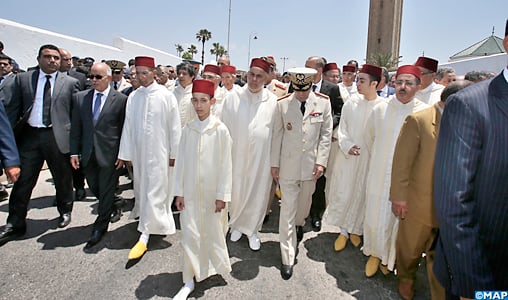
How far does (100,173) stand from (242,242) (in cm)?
183

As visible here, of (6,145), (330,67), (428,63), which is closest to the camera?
(6,145)

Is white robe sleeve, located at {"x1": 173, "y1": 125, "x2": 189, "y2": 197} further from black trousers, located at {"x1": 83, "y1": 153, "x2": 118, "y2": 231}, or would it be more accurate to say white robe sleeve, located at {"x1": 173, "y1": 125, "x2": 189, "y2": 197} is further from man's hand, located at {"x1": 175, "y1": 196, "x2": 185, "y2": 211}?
black trousers, located at {"x1": 83, "y1": 153, "x2": 118, "y2": 231}

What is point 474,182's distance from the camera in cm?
133

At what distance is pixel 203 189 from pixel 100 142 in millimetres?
1631

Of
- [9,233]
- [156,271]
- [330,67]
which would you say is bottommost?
[156,271]

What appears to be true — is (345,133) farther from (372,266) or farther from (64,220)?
(64,220)

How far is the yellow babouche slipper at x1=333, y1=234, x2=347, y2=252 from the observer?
3.54m

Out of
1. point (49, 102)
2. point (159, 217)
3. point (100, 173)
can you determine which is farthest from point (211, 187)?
point (49, 102)

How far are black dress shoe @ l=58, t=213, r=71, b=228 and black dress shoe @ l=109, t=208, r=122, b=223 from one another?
1.65ft

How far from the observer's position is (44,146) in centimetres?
374

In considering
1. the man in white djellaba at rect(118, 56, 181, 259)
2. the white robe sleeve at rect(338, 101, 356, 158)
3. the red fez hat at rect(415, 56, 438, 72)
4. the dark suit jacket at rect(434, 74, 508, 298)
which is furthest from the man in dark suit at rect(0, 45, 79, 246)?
the red fez hat at rect(415, 56, 438, 72)

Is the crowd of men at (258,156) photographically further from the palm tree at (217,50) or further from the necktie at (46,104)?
the palm tree at (217,50)

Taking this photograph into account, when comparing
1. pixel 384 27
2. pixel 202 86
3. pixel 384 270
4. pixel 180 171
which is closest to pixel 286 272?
pixel 384 270

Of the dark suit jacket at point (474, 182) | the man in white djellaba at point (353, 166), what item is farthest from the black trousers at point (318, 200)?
the dark suit jacket at point (474, 182)
